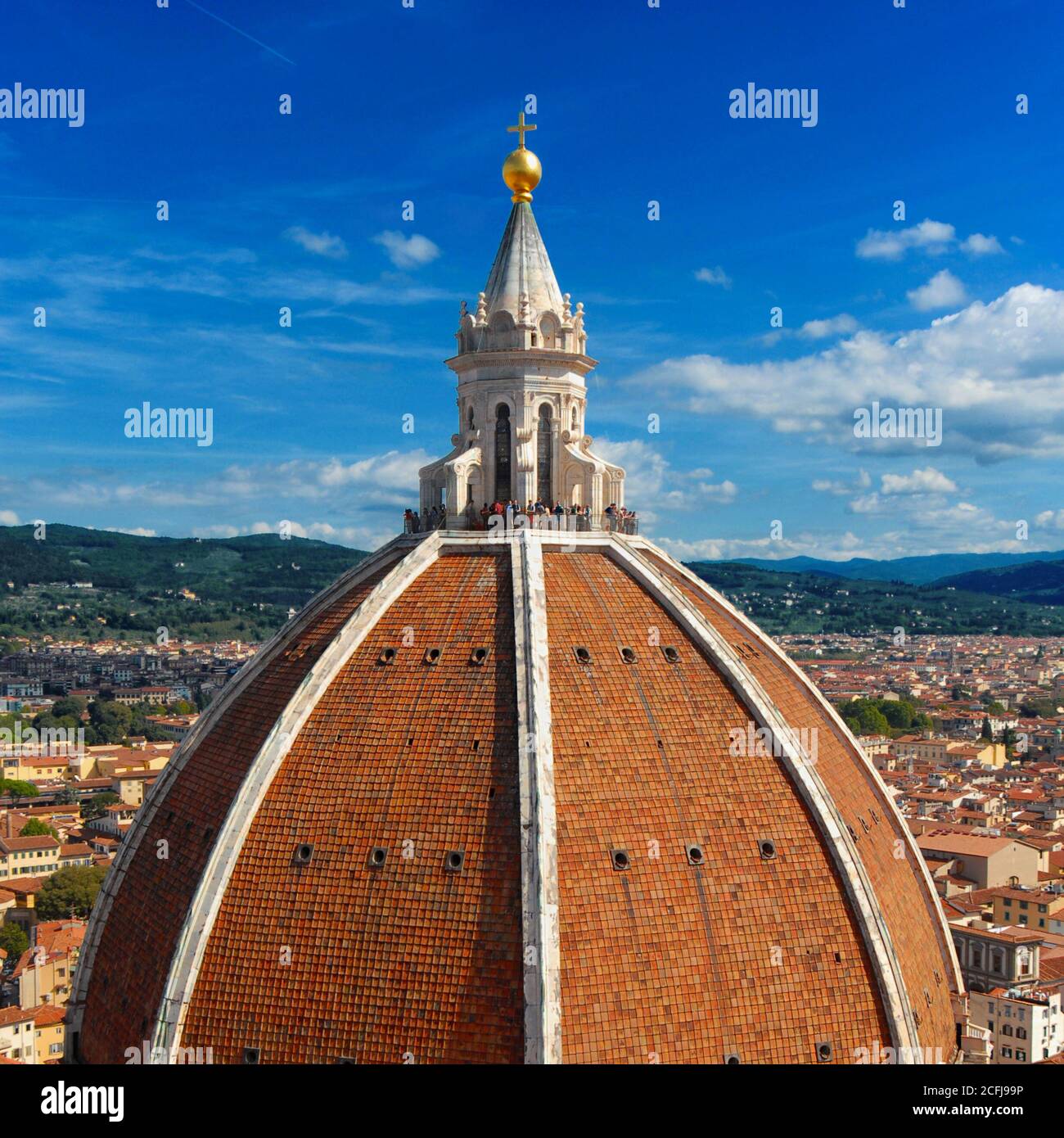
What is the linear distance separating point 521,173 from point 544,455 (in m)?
6.20

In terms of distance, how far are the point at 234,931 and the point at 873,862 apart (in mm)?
10914

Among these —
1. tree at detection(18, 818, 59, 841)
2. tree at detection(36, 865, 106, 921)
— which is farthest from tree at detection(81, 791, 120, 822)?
tree at detection(36, 865, 106, 921)

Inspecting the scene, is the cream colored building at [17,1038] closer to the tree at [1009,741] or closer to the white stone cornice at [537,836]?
the white stone cornice at [537,836]

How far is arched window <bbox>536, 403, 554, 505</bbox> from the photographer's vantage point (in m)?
24.2

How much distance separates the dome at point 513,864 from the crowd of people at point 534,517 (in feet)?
4.53

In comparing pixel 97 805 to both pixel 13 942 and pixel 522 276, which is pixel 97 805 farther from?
pixel 522 276

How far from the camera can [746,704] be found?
20.3 meters

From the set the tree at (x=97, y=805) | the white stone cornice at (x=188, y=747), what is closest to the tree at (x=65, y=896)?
the tree at (x=97, y=805)

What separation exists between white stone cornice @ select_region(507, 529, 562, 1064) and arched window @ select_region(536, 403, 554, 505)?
13.5 feet

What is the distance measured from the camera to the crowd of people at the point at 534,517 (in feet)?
75.6

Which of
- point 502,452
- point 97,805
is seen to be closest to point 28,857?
point 97,805

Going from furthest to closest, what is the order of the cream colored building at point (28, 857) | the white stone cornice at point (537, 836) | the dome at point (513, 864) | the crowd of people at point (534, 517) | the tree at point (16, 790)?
the tree at point (16, 790)
the cream colored building at point (28, 857)
the crowd of people at point (534, 517)
the dome at point (513, 864)
the white stone cornice at point (537, 836)

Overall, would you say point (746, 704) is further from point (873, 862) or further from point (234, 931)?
point (234, 931)
